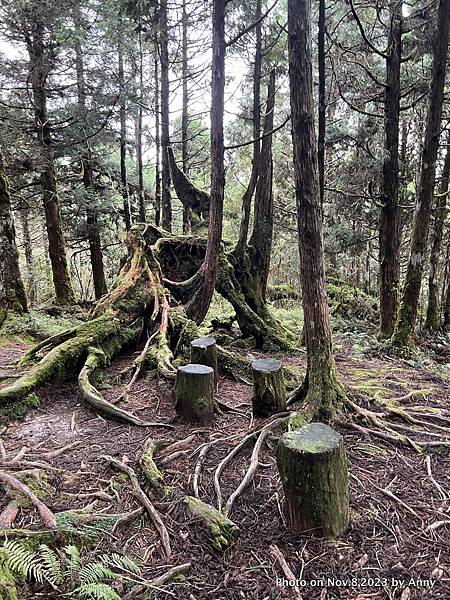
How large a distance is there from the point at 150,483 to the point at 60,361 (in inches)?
116

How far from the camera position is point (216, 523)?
3029mm

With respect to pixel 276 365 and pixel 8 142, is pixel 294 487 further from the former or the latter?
pixel 8 142

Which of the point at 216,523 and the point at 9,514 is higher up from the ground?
the point at 9,514

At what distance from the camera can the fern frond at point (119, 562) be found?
8.31ft

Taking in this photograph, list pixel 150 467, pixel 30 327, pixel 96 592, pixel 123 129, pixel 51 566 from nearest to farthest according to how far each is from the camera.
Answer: pixel 96 592 < pixel 51 566 < pixel 150 467 < pixel 30 327 < pixel 123 129

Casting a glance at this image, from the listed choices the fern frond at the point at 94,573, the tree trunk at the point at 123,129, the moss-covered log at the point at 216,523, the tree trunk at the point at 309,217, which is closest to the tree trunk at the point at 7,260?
the tree trunk at the point at 123,129

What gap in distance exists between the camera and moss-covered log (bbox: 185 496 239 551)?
2908mm

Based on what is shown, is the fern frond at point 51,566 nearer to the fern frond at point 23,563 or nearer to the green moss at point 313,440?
the fern frond at point 23,563

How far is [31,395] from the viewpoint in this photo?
5.30 m

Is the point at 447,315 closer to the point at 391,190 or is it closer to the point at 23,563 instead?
the point at 391,190

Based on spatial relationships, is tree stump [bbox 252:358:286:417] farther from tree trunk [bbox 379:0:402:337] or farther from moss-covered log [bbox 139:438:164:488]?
tree trunk [bbox 379:0:402:337]

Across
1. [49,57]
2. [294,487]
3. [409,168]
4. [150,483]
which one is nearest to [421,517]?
[294,487]

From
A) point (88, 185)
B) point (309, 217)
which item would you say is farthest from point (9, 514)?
point (88, 185)

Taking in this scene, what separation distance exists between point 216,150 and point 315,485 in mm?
5864
